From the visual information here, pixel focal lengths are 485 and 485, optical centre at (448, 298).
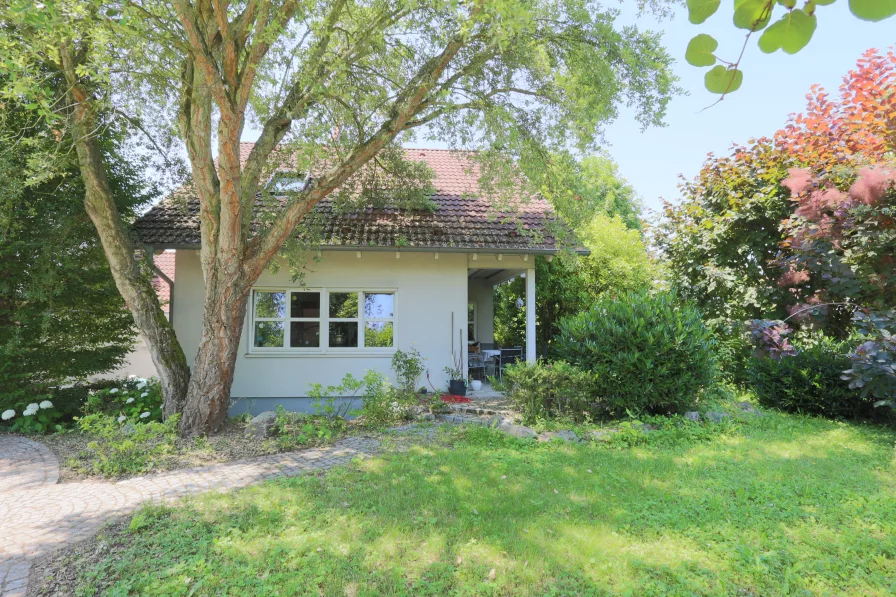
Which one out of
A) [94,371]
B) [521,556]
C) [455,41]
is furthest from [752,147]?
[94,371]

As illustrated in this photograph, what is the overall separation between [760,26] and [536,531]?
3.71 m

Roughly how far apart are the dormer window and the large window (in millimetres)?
2225

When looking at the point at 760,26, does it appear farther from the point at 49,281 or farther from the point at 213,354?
the point at 49,281

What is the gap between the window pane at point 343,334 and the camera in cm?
1075

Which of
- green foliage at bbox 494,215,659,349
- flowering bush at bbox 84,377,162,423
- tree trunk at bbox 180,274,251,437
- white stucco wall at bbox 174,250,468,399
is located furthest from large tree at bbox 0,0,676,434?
green foliage at bbox 494,215,659,349

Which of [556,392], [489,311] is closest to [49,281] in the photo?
[556,392]

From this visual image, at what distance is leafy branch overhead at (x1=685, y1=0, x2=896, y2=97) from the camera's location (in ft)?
3.50

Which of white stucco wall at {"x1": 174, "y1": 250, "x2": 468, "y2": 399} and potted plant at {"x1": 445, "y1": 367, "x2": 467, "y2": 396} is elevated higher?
white stucco wall at {"x1": 174, "y1": 250, "x2": 468, "y2": 399}

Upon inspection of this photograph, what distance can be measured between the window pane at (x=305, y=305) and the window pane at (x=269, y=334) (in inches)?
16.4

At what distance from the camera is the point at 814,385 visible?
27.1 ft

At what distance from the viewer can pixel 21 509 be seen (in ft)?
15.9

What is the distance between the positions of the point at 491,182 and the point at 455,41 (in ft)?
10.9

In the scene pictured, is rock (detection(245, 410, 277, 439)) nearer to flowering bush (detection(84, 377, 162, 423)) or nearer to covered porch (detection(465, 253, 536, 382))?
flowering bush (detection(84, 377, 162, 423))

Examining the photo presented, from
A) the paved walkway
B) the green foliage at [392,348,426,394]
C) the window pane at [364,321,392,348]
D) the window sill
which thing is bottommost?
the paved walkway
